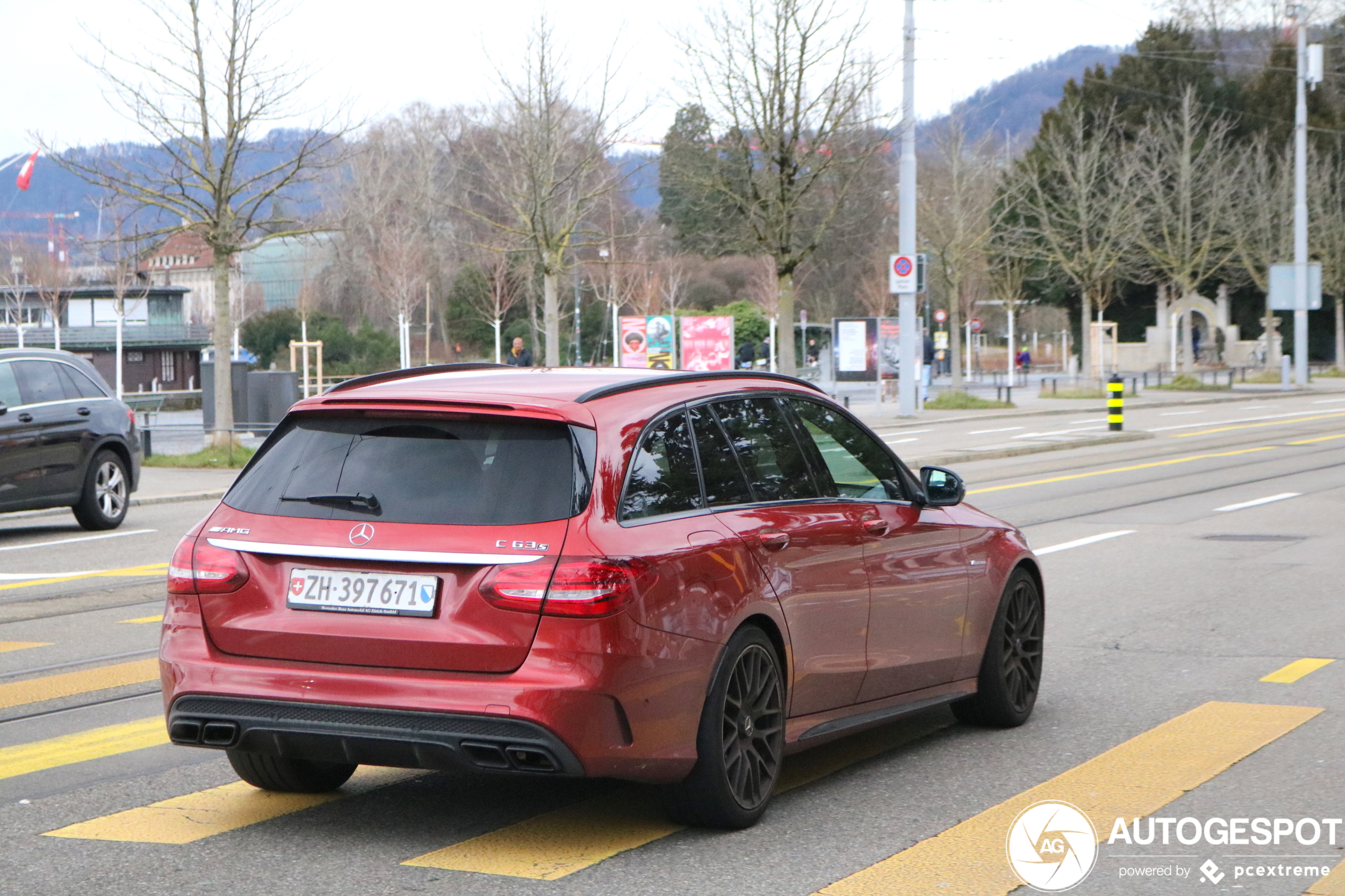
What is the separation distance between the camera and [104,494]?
15898 millimetres

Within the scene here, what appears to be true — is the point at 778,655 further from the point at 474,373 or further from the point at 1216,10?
the point at 1216,10

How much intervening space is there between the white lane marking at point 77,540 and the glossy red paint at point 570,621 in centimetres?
1007

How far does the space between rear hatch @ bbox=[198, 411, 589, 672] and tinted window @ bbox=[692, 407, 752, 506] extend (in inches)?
23.1

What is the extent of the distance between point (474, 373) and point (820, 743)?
176 cm

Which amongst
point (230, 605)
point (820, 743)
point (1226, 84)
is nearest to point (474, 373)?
point (230, 605)

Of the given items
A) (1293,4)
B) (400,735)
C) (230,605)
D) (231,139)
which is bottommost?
(400,735)

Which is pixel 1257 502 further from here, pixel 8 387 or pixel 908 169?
pixel 908 169

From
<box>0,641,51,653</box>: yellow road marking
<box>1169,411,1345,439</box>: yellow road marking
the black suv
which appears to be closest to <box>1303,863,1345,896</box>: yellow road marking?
<box>0,641,51,653</box>: yellow road marking

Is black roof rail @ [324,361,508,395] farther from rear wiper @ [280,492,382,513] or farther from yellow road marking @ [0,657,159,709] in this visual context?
yellow road marking @ [0,657,159,709]

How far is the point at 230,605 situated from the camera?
511cm

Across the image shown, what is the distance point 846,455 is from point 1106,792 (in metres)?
1.55

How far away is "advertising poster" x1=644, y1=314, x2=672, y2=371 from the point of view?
38.7m

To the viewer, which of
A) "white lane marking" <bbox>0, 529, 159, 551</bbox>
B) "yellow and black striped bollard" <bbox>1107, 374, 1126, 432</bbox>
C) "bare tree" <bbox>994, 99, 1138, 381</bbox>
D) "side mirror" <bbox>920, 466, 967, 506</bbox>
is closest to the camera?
"side mirror" <bbox>920, 466, 967, 506</bbox>

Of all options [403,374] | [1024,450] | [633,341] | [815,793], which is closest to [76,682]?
[403,374]
